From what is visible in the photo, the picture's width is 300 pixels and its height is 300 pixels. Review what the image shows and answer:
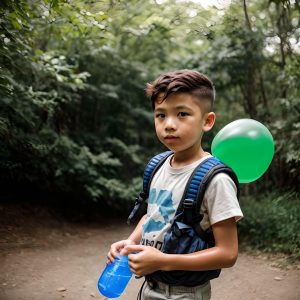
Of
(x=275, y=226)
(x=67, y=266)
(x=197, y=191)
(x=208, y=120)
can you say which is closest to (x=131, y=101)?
(x=275, y=226)

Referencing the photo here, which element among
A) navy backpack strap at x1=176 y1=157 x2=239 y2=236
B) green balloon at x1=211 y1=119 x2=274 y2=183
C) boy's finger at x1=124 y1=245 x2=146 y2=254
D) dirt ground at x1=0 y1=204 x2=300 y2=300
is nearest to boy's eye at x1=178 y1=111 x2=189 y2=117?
navy backpack strap at x1=176 y1=157 x2=239 y2=236

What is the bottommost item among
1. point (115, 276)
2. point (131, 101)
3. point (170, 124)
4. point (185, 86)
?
point (115, 276)

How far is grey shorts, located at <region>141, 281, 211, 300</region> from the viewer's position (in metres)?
1.46

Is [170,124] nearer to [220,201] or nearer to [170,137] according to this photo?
[170,137]

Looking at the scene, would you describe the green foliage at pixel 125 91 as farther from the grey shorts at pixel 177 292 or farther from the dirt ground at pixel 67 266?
the grey shorts at pixel 177 292

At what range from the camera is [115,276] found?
1665 millimetres

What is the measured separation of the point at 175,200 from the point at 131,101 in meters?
6.03

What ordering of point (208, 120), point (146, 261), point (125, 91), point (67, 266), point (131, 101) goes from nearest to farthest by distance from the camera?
1. point (146, 261)
2. point (208, 120)
3. point (67, 266)
4. point (125, 91)
5. point (131, 101)

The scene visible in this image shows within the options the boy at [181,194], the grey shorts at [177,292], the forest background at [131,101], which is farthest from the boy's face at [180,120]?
the forest background at [131,101]

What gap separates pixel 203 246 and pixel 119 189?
191 inches

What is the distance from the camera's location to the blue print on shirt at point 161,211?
1.51 metres

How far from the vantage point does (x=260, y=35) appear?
608 cm

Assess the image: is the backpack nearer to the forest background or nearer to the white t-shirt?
the white t-shirt

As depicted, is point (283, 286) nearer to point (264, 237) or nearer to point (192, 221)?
point (264, 237)
